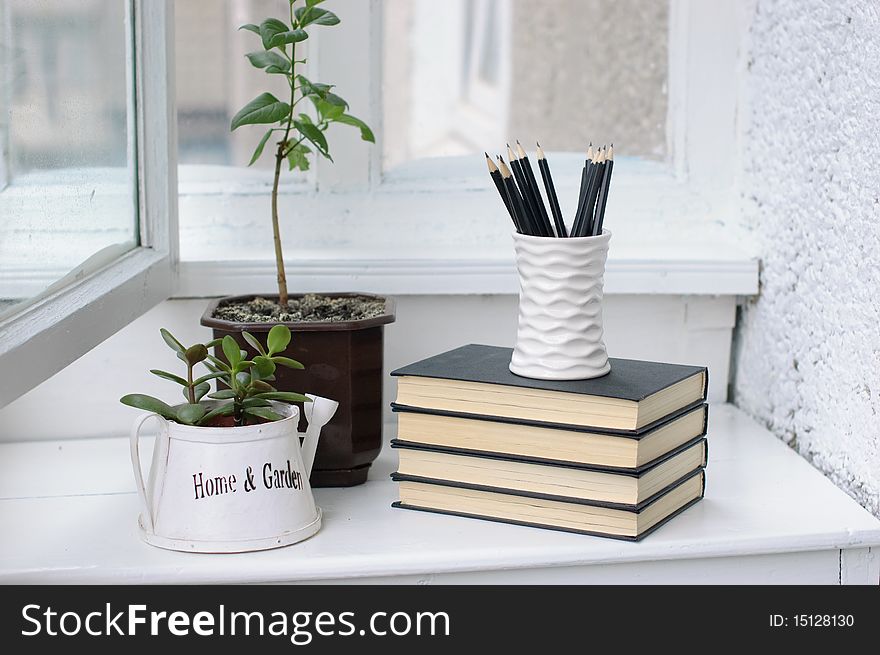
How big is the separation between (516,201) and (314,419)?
0.78 feet

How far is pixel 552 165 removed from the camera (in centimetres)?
125

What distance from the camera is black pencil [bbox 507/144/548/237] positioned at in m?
0.82

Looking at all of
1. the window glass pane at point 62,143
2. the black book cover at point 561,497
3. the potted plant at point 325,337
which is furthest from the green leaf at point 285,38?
the black book cover at point 561,497

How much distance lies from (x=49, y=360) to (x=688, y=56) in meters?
0.79

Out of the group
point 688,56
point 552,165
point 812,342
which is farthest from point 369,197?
point 812,342

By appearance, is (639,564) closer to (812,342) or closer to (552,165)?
(812,342)

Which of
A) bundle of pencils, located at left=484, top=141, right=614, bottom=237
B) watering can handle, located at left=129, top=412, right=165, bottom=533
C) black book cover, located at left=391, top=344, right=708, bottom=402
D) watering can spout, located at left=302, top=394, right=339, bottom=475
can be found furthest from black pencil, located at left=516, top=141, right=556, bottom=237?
watering can handle, located at left=129, top=412, right=165, bottom=533

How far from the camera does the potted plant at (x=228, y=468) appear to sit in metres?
0.77

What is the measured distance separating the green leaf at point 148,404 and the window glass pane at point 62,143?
0.34 ft

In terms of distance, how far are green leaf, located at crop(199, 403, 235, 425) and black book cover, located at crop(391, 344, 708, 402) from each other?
0.13m

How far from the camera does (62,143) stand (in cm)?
85

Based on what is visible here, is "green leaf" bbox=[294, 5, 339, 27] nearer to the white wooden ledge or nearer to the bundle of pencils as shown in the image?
the bundle of pencils

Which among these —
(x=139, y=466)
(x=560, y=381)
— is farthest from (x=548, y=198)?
(x=139, y=466)

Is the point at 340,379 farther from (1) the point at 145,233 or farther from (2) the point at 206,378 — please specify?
(1) the point at 145,233
